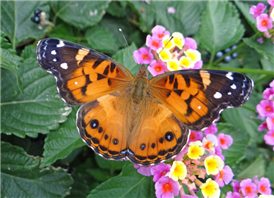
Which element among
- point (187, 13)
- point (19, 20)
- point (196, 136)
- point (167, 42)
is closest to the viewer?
point (196, 136)

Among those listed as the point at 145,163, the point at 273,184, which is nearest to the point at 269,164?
the point at 273,184

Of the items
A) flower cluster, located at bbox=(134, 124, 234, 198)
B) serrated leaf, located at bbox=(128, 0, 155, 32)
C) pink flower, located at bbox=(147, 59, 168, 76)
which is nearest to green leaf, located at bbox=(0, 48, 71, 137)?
pink flower, located at bbox=(147, 59, 168, 76)

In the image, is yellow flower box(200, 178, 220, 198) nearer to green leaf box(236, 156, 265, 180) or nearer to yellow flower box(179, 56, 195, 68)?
yellow flower box(179, 56, 195, 68)

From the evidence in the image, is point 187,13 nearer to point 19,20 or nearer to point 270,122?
point 270,122

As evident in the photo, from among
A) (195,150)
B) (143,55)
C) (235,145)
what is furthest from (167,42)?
(235,145)

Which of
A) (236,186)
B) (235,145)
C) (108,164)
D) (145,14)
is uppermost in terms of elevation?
(145,14)

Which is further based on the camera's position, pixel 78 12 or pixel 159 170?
pixel 78 12

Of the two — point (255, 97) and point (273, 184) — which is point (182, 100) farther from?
point (273, 184)
